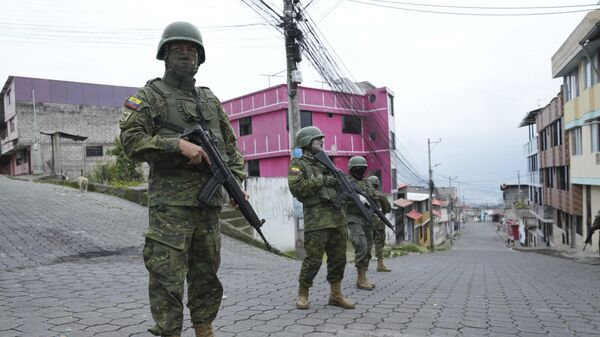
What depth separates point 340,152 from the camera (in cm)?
2422

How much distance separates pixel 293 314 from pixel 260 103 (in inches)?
806

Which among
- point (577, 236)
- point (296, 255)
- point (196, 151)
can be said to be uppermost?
point (196, 151)

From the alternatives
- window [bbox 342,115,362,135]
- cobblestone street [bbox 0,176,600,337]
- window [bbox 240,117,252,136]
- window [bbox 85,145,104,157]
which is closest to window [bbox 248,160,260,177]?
window [bbox 240,117,252,136]

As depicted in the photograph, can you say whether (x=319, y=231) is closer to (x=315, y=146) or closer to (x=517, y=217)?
(x=315, y=146)

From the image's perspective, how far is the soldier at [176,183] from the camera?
96.8 inches

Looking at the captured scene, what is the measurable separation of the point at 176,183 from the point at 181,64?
30.5 inches

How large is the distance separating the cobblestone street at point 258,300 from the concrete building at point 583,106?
39.0 feet

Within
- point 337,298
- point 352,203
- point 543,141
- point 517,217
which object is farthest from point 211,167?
point 517,217

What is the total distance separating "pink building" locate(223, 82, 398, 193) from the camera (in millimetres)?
23031

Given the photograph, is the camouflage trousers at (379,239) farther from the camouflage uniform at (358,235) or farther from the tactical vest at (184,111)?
the tactical vest at (184,111)

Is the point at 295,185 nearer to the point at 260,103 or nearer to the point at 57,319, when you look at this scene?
the point at 57,319

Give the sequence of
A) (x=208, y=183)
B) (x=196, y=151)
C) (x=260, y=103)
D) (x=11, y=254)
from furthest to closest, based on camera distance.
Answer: (x=260, y=103) → (x=11, y=254) → (x=208, y=183) → (x=196, y=151)

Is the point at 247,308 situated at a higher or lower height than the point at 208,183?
lower

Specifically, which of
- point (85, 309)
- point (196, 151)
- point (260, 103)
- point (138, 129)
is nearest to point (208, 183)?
point (196, 151)
